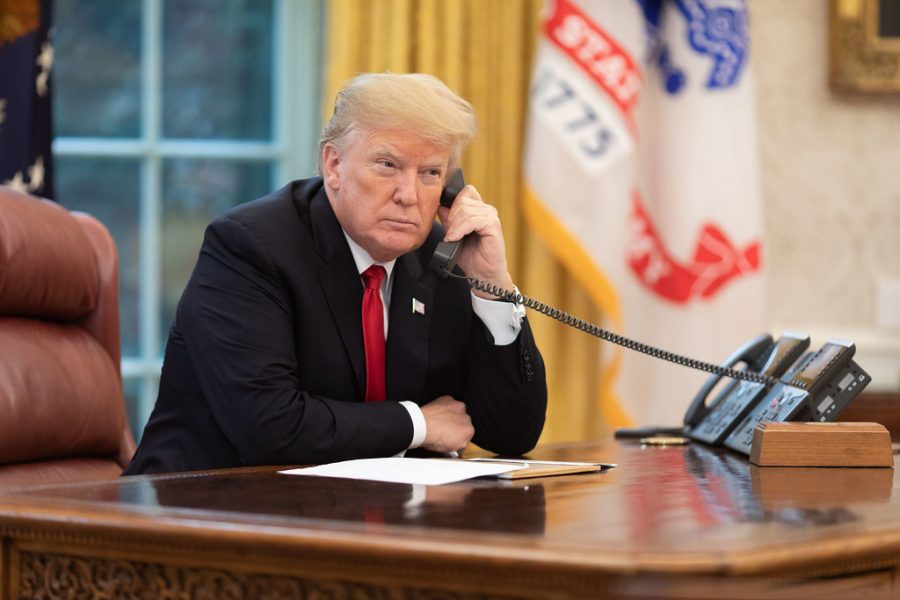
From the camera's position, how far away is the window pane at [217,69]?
14.9 ft

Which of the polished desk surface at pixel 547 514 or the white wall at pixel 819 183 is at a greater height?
the white wall at pixel 819 183

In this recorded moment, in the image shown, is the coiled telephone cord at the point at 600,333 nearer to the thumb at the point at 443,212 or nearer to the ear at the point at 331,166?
the thumb at the point at 443,212

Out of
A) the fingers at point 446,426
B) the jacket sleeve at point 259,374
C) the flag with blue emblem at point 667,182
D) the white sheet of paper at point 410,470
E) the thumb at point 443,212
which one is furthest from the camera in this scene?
the flag with blue emblem at point 667,182

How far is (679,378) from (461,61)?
49.8 inches

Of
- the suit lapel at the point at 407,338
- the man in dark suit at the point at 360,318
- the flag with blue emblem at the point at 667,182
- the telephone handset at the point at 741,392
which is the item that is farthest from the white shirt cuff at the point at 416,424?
the flag with blue emblem at the point at 667,182

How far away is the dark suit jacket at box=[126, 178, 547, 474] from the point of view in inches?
90.4

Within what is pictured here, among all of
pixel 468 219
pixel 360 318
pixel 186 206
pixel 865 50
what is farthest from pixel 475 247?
pixel 865 50

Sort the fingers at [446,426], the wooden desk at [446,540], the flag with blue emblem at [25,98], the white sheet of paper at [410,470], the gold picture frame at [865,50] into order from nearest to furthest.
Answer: the wooden desk at [446,540] → the white sheet of paper at [410,470] → the fingers at [446,426] → the flag with blue emblem at [25,98] → the gold picture frame at [865,50]

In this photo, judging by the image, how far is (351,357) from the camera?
8.12ft

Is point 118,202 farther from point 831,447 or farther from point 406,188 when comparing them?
point 831,447

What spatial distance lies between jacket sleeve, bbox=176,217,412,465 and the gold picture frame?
107 inches

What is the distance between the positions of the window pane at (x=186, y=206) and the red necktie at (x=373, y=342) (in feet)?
6.92

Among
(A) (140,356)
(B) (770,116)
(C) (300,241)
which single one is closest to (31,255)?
(C) (300,241)

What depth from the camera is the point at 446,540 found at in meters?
1.29
